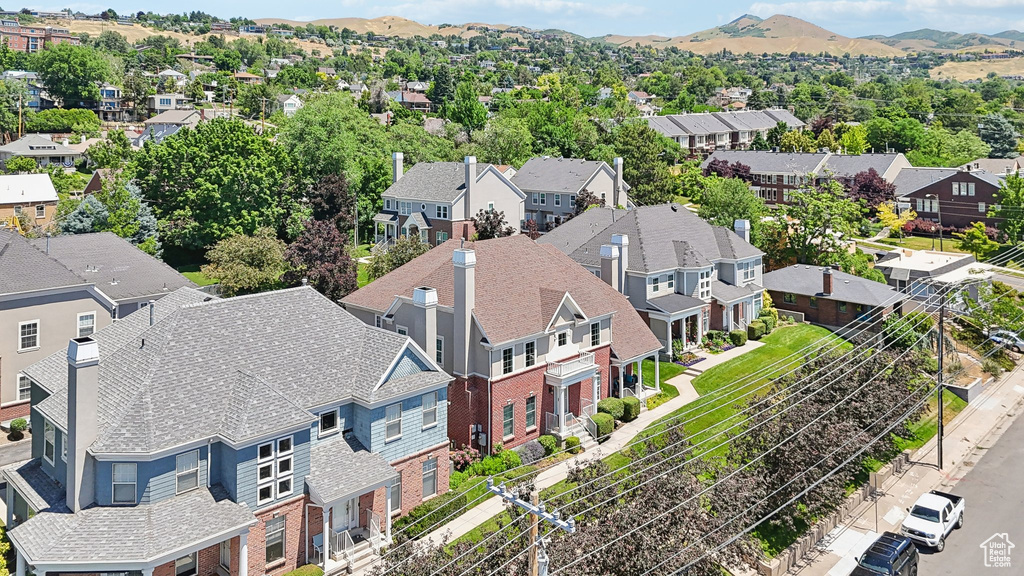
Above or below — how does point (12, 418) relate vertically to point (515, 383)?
below

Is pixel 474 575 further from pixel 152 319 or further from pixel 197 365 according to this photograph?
pixel 152 319

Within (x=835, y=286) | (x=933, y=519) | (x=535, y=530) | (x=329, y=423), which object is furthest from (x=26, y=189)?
(x=933, y=519)

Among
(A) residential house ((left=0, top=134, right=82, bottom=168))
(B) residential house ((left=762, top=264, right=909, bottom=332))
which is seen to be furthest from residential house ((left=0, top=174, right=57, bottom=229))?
(B) residential house ((left=762, top=264, right=909, bottom=332))

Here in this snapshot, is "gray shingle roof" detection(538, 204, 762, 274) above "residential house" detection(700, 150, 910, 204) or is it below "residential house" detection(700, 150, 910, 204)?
below

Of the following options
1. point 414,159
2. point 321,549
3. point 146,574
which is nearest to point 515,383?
point 321,549

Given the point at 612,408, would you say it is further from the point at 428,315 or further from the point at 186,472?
the point at 186,472

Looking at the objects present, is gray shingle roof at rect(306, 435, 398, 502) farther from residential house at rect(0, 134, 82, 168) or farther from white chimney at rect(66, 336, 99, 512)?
residential house at rect(0, 134, 82, 168)

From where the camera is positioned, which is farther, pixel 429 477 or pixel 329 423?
pixel 429 477
